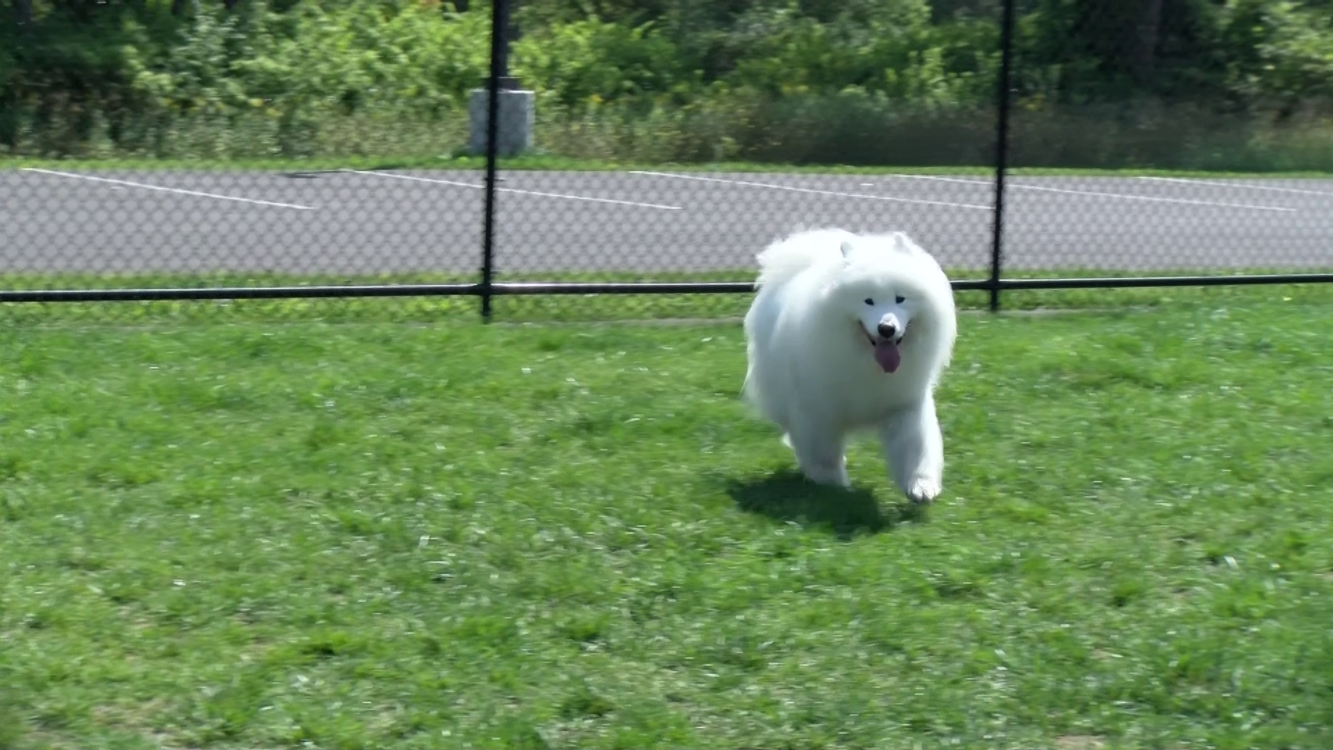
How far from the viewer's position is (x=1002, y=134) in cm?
898

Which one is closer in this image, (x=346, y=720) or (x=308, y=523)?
(x=346, y=720)

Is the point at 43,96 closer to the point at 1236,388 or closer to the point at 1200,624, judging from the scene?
the point at 1236,388

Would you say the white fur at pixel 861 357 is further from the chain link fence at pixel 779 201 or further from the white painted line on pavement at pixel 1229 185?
the white painted line on pavement at pixel 1229 185

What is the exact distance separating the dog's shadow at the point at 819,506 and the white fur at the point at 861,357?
8 cm

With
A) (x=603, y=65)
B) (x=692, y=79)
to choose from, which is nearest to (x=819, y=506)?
(x=692, y=79)

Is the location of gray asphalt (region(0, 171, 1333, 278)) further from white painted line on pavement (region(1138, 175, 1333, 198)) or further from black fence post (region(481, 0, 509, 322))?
black fence post (region(481, 0, 509, 322))

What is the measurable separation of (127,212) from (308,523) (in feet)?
27.0

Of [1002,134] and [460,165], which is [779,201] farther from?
[1002,134]

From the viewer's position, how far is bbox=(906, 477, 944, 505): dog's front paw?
17.9 feet

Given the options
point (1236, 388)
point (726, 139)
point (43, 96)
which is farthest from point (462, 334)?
point (43, 96)

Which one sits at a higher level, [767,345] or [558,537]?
[767,345]

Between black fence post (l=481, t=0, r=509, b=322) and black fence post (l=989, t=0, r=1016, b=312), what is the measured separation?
8.55 feet

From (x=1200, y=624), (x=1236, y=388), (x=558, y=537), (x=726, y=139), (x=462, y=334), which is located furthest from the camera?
(x=726, y=139)

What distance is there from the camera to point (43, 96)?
17.0 m
